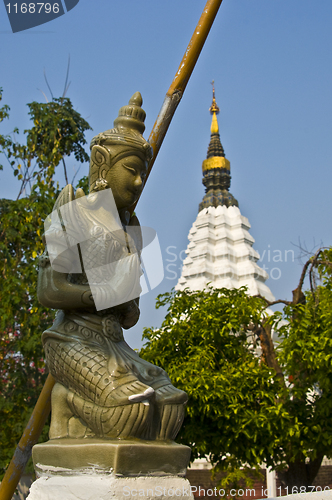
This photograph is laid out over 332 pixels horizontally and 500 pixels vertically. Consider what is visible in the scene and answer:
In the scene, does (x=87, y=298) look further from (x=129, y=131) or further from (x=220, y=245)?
→ (x=220, y=245)

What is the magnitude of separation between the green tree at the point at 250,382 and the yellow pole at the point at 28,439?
12.2 ft

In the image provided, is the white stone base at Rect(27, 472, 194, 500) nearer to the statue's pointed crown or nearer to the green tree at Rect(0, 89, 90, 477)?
the statue's pointed crown

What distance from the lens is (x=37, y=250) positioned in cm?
719

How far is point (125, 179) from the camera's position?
9.75ft

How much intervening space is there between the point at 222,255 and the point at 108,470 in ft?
67.8

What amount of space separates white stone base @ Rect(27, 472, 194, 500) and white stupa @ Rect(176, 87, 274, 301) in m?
Result: 17.4

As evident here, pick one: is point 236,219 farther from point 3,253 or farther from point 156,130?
point 156,130

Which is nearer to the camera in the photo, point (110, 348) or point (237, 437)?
point (110, 348)

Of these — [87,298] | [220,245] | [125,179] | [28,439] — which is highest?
[220,245]

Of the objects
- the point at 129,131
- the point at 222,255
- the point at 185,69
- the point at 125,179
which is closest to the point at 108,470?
the point at 125,179

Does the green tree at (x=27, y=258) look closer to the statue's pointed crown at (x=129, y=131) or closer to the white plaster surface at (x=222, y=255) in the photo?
the statue's pointed crown at (x=129, y=131)

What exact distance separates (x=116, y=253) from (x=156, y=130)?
98 cm

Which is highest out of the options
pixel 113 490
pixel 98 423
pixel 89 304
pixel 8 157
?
pixel 8 157

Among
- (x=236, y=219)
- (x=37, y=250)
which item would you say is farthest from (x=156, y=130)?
(x=236, y=219)
